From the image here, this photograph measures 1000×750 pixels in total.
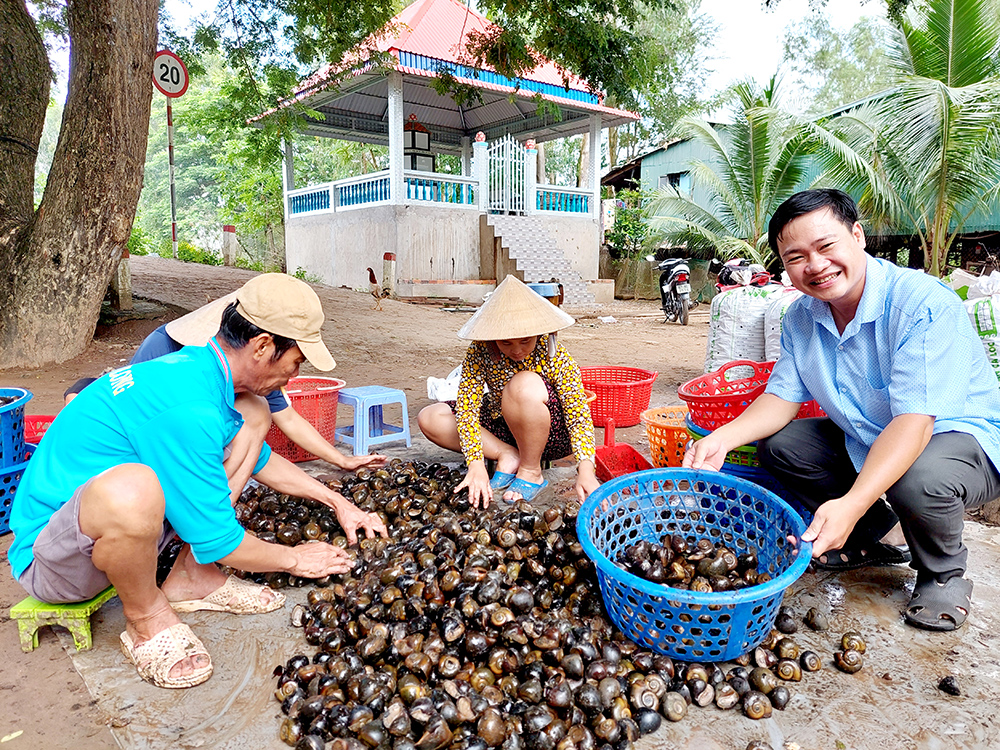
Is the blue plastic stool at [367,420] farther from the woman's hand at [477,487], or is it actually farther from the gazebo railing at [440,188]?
the gazebo railing at [440,188]

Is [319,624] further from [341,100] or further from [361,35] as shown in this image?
[341,100]

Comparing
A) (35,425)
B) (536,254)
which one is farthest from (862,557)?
(536,254)

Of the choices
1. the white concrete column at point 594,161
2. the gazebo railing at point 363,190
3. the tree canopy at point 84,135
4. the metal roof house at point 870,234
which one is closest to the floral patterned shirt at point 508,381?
the tree canopy at point 84,135

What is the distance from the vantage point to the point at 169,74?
794 cm

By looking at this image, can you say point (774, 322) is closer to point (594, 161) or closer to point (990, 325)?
point (990, 325)

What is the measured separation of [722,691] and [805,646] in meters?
0.46

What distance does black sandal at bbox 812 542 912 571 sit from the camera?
106 inches

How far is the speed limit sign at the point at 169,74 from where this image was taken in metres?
7.80

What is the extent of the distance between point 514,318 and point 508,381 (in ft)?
1.48

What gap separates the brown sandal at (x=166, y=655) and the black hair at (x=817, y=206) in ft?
7.80

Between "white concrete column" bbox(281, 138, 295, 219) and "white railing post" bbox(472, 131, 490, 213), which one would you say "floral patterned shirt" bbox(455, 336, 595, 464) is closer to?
"white railing post" bbox(472, 131, 490, 213)

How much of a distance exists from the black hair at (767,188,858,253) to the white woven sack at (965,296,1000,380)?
118cm

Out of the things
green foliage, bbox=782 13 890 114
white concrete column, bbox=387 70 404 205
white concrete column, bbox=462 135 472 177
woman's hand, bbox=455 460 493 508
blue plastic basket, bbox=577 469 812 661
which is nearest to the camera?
blue plastic basket, bbox=577 469 812 661

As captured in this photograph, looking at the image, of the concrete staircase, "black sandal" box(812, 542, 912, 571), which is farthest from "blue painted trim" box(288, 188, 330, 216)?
"black sandal" box(812, 542, 912, 571)
